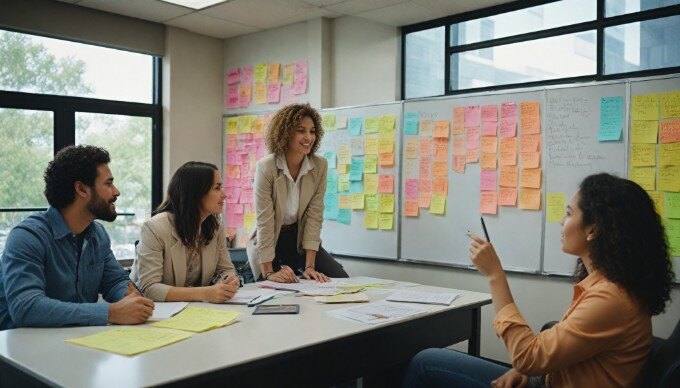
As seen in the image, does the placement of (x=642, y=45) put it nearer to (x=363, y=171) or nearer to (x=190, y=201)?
(x=363, y=171)

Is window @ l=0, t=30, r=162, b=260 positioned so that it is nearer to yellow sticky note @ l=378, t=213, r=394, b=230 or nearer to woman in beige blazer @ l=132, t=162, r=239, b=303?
yellow sticky note @ l=378, t=213, r=394, b=230

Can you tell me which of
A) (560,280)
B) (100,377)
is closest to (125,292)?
(100,377)

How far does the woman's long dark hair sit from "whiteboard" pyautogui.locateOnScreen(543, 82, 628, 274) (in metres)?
1.98

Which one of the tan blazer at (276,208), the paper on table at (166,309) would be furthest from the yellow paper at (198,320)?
the tan blazer at (276,208)

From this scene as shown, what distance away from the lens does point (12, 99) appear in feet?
13.6

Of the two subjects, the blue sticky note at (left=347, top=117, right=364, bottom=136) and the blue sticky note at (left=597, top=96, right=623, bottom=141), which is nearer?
the blue sticky note at (left=597, top=96, right=623, bottom=141)

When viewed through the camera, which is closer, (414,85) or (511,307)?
(511,307)

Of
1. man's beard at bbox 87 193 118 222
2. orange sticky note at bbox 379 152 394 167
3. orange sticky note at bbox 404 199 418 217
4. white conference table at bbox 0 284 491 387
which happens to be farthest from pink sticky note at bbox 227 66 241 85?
white conference table at bbox 0 284 491 387

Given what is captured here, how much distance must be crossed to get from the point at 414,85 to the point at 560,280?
1.75m

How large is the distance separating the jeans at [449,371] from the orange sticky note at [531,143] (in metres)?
1.86

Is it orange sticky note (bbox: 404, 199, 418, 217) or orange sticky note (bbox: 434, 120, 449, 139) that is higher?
orange sticky note (bbox: 434, 120, 449, 139)

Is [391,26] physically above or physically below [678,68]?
above

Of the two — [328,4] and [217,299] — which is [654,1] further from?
[217,299]

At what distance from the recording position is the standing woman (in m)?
3.08
